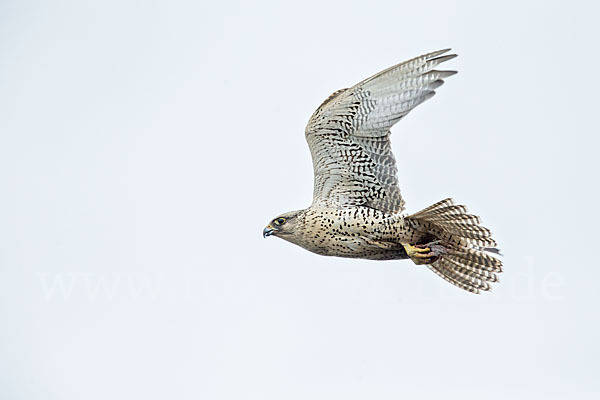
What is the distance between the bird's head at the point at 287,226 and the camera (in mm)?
12156

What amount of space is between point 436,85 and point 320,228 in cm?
216

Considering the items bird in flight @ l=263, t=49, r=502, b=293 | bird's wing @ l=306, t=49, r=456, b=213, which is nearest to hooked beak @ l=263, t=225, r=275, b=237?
bird in flight @ l=263, t=49, r=502, b=293

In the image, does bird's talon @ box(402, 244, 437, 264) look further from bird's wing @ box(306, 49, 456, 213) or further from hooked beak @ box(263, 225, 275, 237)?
hooked beak @ box(263, 225, 275, 237)

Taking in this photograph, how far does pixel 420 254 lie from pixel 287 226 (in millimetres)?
1712

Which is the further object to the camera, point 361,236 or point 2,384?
point 2,384

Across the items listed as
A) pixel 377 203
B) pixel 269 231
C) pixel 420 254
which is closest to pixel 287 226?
pixel 269 231

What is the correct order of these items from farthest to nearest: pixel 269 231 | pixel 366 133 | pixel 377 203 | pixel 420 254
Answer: pixel 269 231, pixel 377 203, pixel 366 133, pixel 420 254

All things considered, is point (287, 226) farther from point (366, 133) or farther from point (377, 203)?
point (366, 133)

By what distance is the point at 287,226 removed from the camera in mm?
12242

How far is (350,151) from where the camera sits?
39.7ft

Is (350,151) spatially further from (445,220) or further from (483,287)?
(483,287)

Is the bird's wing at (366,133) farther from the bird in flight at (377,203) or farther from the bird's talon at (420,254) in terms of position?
the bird's talon at (420,254)

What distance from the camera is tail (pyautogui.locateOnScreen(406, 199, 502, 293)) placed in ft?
37.5

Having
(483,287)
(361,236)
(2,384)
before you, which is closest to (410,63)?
(361,236)
